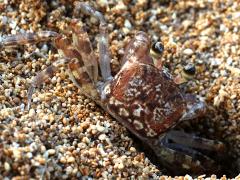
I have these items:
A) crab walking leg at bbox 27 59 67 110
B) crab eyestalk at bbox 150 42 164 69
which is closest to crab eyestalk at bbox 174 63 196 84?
crab eyestalk at bbox 150 42 164 69

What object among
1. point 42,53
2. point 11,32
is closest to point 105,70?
point 42,53

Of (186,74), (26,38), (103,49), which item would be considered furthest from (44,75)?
(186,74)

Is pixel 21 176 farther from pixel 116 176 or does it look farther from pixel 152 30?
pixel 152 30

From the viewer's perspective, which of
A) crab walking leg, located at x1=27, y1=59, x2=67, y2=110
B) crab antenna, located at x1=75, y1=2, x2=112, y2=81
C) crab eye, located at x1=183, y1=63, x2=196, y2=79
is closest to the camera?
crab walking leg, located at x1=27, y1=59, x2=67, y2=110

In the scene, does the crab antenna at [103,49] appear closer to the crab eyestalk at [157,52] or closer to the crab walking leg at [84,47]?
the crab walking leg at [84,47]

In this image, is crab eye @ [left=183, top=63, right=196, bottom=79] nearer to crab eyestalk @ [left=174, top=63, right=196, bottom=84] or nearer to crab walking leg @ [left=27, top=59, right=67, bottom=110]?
crab eyestalk @ [left=174, top=63, right=196, bottom=84]

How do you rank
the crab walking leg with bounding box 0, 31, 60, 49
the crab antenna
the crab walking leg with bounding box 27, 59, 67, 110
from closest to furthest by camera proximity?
the crab walking leg with bounding box 27, 59, 67, 110
the crab walking leg with bounding box 0, 31, 60, 49
the crab antenna

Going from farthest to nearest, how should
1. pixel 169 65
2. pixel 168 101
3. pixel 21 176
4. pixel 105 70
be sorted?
pixel 169 65, pixel 105 70, pixel 168 101, pixel 21 176

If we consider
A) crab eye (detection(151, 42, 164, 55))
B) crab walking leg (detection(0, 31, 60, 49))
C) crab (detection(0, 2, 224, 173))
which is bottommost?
crab (detection(0, 2, 224, 173))
